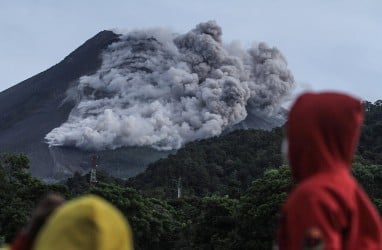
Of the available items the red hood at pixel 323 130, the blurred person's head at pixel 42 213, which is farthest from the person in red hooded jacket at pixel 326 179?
the blurred person's head at pixel 42 213

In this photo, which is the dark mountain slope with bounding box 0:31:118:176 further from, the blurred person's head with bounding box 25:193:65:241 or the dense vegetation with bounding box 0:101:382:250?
the blurred person's head with bounding box 25:193:65:241

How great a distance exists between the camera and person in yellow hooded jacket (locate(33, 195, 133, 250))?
1.95m

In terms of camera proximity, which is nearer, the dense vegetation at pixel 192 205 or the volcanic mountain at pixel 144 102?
the dense vegetation at pixel 192 205

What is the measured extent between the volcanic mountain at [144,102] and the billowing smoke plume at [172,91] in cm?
10

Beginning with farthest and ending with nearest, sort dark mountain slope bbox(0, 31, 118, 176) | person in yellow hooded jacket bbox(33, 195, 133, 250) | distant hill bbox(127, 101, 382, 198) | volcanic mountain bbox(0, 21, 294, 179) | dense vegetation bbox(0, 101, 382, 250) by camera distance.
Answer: dark mountain slope bbox(0, 31, 118, 176)
volcanic mountain bbox(0, 21, 294, 179)
distant hill bbox(127, 101, 382, 198)
dense vegetation bbox(0, 101, 382, 250)
person in yellow hooded jacket bbox(33, 195, 133, 250)

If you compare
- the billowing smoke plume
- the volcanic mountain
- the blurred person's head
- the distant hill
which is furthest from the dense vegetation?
the billowing smoke plume

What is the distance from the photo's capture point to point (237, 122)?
266 feet

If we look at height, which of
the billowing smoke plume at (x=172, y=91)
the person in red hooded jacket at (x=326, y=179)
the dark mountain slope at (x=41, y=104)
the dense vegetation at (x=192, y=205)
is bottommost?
the billowing smoke plume at (x=172, y=91)

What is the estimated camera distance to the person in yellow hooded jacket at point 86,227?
1950 millimetres

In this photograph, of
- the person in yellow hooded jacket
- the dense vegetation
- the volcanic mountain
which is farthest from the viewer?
the volcanic mountain

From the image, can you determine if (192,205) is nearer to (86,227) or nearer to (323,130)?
(323,130)

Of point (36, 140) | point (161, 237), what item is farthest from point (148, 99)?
point (161, 237)

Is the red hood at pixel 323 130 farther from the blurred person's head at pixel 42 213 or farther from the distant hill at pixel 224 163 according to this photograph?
the distant hill at pixel 224 163

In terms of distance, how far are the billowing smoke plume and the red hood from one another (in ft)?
243
